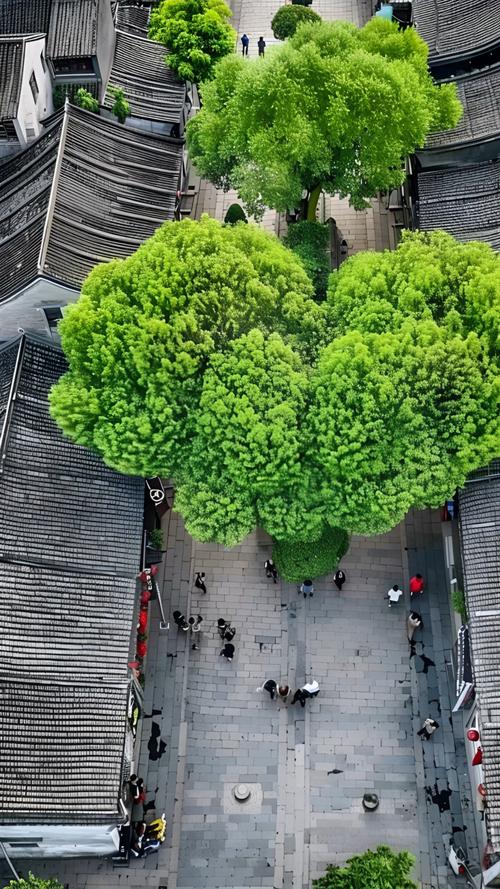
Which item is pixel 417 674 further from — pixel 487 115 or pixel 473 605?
pixel 487 115

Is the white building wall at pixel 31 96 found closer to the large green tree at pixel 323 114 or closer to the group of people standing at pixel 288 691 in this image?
the large green tree at pixel 323 114

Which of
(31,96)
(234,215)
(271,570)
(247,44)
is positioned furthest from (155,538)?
(247,44)

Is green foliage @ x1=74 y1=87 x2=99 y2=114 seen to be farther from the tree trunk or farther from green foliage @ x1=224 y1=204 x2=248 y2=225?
the tree trunk

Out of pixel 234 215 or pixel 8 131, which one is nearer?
pixel 8 131

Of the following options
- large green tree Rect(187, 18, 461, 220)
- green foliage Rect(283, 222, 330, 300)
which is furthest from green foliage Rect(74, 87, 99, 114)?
green foliage Rect(283, 222, 330, 300)

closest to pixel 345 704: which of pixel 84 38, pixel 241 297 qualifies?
pixel 241 297

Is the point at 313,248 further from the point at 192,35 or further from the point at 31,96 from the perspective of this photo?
the point at 192,35

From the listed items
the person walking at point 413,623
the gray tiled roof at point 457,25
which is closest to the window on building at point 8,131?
the gray tiled roof at point 457,25
